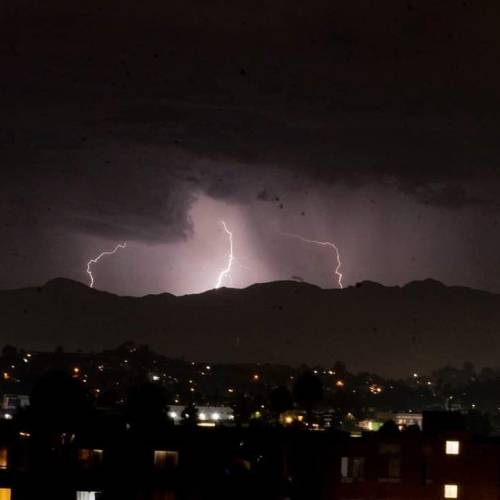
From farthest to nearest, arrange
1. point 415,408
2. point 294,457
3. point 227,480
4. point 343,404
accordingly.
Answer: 1. point 415,408
2. point 343,404
3. point 294,457
4. point 227,480

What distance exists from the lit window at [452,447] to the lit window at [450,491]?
0.98m

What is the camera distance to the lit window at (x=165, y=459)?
96.7 feet

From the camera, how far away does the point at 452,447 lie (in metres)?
30.2

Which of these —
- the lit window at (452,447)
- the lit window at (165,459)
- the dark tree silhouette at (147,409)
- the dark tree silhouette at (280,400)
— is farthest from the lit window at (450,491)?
the dark tree silhouette at (280,400)

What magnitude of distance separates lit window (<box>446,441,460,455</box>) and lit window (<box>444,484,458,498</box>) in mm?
975

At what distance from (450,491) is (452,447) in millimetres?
1327

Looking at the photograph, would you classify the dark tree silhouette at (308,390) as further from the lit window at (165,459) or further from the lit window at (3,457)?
the lit window at (3,457)

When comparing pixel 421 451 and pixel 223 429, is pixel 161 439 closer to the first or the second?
pixel 223 429

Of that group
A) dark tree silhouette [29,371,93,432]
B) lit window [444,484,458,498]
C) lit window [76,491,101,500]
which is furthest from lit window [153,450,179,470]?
lit window [444,484,458,498]

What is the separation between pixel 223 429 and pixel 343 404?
2060 inches

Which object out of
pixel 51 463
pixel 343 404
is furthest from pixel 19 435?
pixel 343 404

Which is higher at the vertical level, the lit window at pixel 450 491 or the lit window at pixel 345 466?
the lit window at pixel 345 466

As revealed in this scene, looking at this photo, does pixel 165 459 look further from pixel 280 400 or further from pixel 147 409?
pixel 280 400

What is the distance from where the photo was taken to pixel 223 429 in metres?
30.7
